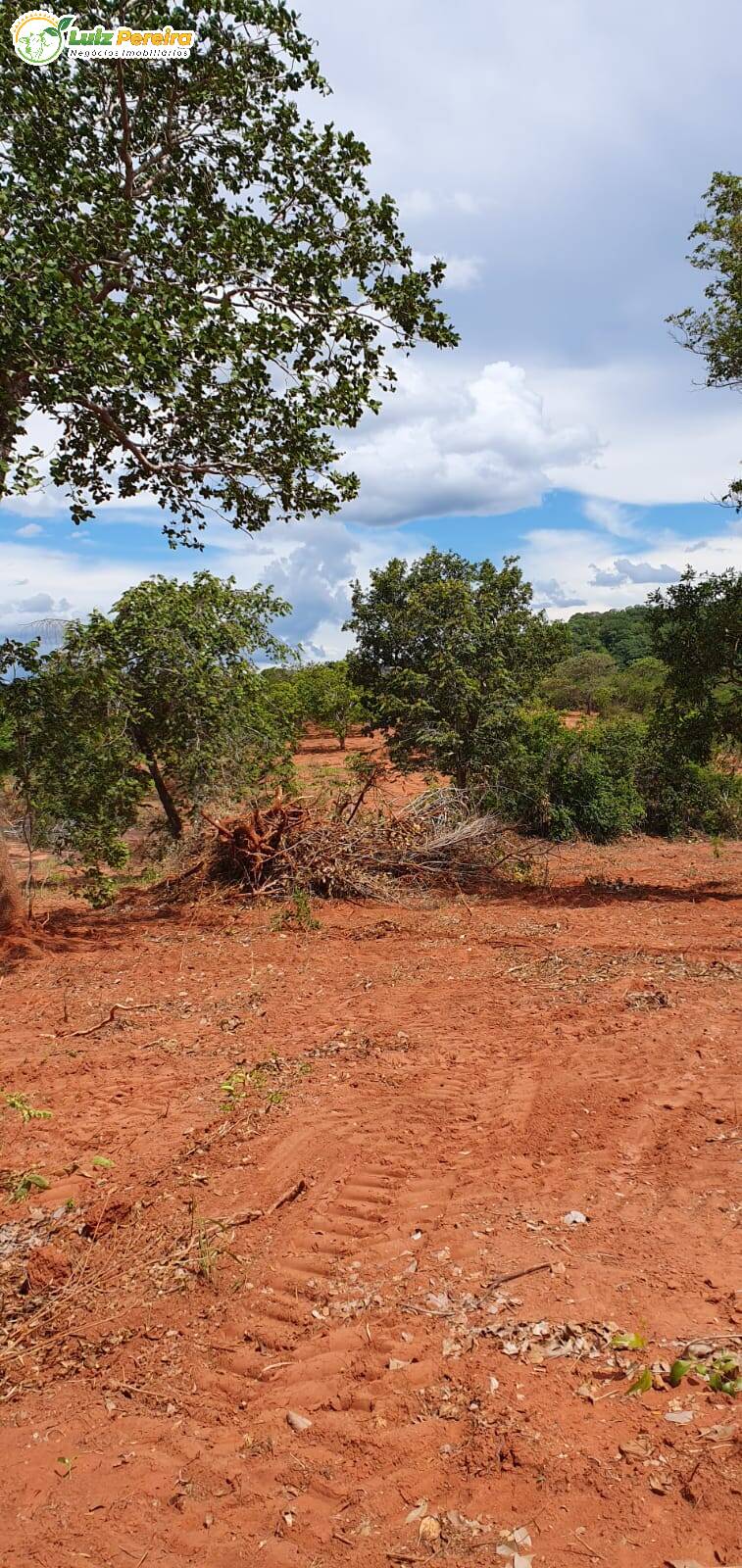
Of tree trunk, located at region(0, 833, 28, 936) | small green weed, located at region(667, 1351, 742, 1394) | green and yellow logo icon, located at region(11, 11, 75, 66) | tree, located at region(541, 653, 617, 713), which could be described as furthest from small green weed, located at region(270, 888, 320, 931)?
tree, located at region(541, 653, 617, 713)

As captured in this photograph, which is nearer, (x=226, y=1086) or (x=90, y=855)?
(x=226, y=1086)

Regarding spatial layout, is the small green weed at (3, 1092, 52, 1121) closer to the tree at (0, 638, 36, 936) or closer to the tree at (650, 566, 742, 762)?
the tree at (0, 638, 36, 936)

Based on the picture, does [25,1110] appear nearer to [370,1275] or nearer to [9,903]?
[370,1275]

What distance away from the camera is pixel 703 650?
33.8 feet

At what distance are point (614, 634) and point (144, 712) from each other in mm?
58263

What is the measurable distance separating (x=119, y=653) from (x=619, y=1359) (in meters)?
6.71

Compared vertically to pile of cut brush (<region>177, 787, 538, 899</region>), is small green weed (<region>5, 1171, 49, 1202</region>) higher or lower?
lower

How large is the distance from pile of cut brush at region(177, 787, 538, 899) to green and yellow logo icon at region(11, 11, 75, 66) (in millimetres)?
6711

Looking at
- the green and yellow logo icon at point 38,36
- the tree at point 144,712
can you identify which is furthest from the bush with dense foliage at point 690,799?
the green and yellow logo icon at point 38,36

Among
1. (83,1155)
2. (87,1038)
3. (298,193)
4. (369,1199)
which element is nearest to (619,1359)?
(369,1199)

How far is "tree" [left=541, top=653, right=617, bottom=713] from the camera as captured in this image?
3897 cm

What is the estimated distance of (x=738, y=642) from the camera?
1005 cm

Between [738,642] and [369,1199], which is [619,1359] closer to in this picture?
[369,1199]

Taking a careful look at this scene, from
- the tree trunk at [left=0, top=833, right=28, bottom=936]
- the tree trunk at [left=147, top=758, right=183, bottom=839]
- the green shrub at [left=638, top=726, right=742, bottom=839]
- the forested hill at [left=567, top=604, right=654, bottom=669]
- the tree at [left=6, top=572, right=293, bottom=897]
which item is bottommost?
the green shrub at [left=638, top=726, right=742, bottom=839]
